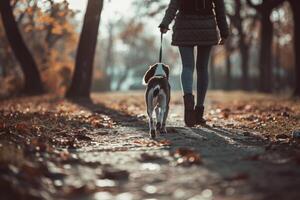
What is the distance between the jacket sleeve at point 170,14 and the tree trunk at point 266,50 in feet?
70.7

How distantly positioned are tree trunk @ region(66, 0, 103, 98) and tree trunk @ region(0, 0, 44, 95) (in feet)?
13.0

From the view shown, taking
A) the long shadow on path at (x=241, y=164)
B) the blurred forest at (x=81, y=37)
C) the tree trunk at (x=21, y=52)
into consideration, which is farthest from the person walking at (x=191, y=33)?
the tree trunk at (x=21, y=52)

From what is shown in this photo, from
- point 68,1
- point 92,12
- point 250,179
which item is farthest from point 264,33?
point 250,179

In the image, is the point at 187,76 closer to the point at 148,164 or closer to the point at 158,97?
the point at 158,97

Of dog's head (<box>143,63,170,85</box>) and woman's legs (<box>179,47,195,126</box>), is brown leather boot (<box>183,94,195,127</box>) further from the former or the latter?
dog's head (<box>143,63,170,85</box>)

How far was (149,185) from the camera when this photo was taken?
14.8 ft

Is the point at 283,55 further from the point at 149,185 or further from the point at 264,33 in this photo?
the point at 149,185

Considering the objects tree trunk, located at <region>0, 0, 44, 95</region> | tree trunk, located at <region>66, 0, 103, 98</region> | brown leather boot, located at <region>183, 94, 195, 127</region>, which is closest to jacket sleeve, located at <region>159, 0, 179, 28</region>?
brown leather boot, located at <region>183, 94, 195, 127</region>

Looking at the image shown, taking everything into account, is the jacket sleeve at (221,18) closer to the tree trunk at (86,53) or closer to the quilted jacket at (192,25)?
the quilted jacket at (192,25)

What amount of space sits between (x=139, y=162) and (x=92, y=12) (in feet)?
39.7

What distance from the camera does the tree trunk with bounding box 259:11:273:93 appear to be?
101 feet

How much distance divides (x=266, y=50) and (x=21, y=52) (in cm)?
1390

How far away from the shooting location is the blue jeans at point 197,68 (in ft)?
29.1

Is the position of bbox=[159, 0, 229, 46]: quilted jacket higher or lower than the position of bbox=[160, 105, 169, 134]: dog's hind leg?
higher
